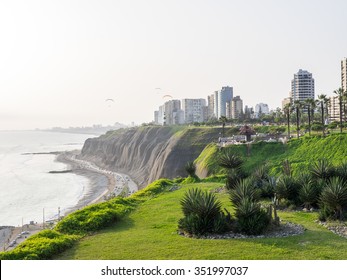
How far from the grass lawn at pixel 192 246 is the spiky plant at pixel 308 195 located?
2361mm

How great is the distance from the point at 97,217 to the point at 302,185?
11.2 metres

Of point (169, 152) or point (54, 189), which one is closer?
point (54, 189)

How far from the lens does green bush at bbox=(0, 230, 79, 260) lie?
13086mm

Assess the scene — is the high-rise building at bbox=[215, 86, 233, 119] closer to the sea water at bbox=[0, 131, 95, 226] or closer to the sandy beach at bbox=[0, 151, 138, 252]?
the sandy beach at bbox=[0, 151, 138, 252]

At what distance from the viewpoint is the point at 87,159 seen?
392ft

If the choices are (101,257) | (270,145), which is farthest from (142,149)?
(101,257)

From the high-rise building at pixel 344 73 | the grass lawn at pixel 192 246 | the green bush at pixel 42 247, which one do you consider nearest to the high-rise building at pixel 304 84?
the high-rise building at pixel 344 73

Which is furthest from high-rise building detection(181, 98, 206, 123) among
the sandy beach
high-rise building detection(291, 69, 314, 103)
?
the sandy beach

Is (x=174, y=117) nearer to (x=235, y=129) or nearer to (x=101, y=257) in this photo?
(x=235, y=129)

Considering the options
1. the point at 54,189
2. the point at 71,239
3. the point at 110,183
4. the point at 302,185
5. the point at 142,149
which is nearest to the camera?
the point at 71,239

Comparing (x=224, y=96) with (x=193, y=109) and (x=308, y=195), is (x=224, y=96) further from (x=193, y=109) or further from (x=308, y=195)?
(x=308, y=195)

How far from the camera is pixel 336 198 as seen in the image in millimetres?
17266

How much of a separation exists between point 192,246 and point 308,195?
9.29m

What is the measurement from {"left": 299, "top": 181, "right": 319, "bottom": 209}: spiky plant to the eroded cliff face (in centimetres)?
4040
